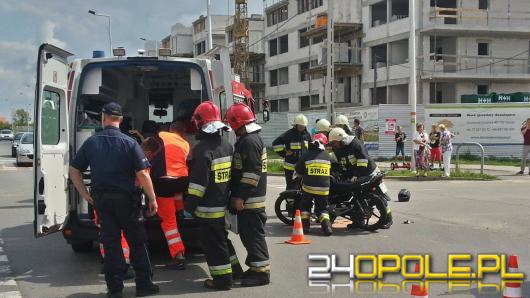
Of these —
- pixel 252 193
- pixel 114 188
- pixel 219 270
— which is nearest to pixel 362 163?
pixel 252 193

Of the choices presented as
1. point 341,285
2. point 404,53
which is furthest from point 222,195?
point 404,53

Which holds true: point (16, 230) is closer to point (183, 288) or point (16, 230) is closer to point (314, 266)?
point (183, 288)

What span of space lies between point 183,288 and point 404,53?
1390 inches

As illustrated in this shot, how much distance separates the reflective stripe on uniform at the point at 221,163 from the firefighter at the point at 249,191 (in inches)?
5.5

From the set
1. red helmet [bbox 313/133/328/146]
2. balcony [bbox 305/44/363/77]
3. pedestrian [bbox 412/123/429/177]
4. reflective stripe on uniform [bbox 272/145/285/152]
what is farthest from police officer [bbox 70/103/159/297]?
balcony [bbox 305/44/363/77]

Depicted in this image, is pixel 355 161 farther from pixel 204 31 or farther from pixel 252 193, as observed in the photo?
pixel 204 31

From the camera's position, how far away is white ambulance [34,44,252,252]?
6.05 metres

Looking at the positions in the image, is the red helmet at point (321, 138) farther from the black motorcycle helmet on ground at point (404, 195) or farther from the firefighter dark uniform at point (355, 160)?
the black motorcycle helmet on ground at point (404, 195)

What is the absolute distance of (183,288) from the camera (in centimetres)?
586

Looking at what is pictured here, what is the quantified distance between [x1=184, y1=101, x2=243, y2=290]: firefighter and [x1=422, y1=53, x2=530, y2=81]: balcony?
1274 inches

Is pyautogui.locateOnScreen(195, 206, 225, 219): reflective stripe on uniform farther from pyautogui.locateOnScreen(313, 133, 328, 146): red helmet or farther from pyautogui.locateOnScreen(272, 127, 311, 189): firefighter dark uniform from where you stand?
pyautogui.locateOnScreen(272, 127, 311, 189): firefighter dark uniform

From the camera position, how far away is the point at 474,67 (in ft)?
121

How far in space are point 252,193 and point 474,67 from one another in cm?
3435

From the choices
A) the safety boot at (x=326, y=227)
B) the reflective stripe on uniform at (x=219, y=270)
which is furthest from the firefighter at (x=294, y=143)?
the reflective stripe on uniform at (x=219, y=270)
